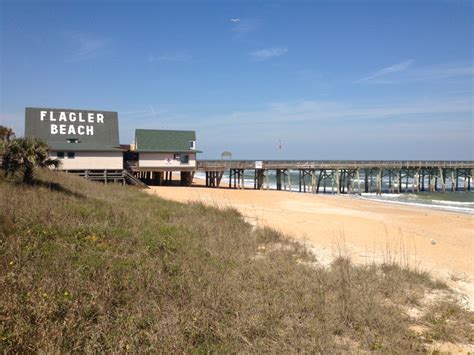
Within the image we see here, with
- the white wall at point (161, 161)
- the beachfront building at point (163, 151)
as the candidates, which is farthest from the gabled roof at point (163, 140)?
the white wall at point (161, 161)

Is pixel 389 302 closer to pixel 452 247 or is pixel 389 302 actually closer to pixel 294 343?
pixel 294 343

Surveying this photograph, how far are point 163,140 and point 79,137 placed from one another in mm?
7970

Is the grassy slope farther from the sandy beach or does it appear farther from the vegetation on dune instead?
the vegetation on dune

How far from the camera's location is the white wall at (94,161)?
3091 cm

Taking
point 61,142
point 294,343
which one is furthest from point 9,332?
point 61,142

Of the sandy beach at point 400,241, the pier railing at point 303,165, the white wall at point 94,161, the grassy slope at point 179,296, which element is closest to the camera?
the grassy slope at point 179,296

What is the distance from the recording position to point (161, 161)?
36.4 m

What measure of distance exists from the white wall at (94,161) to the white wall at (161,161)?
3381 mm

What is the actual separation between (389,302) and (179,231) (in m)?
5.42

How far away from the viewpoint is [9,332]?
4129 millimetres

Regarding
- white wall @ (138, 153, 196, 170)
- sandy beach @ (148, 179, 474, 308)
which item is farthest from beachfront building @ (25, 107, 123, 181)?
sandy beach @ (148, 179, 474, 308)

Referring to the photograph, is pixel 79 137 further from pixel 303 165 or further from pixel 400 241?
pixel 400 241

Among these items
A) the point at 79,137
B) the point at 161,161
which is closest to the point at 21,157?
the point at 79,137

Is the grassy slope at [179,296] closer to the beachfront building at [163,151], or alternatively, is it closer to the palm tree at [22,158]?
the palm tree at [22,158]
